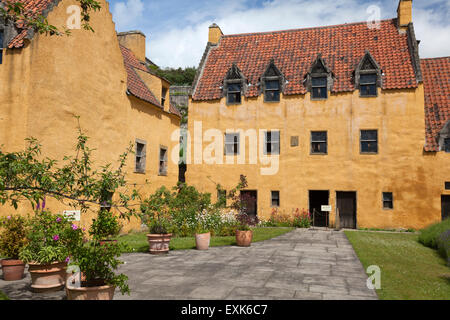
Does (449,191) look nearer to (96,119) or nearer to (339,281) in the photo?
(339,281)

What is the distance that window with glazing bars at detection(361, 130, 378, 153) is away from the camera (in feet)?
69.2

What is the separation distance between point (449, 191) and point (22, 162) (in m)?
21.0

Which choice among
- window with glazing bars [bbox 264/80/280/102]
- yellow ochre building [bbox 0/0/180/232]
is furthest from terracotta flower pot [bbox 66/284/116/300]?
window with glazing bars [bbox 264/80/280/102]

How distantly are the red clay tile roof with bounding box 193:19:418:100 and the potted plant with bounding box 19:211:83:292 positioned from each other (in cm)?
1699

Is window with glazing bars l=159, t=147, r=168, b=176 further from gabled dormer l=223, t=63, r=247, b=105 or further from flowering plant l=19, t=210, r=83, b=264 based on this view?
flowering plant l=19, t=210, r=83, b=264

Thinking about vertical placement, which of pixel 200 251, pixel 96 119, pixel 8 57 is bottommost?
pixel 200 251

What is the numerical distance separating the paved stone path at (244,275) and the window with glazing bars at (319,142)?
976 centimetres

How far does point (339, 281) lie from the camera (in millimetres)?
8047

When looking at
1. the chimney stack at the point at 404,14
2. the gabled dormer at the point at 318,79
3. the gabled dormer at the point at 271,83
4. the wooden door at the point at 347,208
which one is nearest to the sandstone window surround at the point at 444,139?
the wooden door at the point at 347,208

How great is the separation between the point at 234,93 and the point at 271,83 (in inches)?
96.6

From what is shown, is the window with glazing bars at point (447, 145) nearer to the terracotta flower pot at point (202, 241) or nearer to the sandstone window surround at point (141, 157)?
the terracotta flower pot at point (202, 241)

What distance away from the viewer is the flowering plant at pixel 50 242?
7434 millimetres

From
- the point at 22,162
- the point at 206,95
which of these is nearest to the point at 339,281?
the point at 22,162

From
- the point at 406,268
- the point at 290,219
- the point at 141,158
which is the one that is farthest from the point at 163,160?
the point at 406,268
